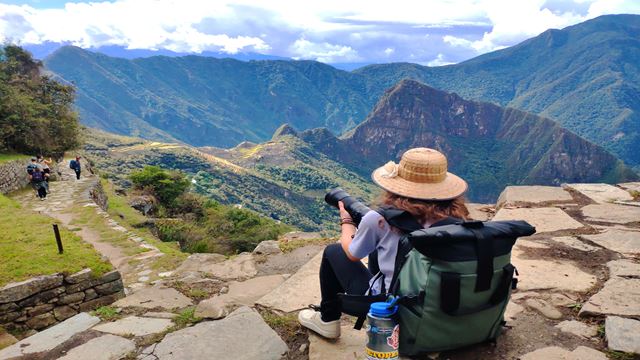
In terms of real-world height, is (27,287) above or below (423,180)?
below

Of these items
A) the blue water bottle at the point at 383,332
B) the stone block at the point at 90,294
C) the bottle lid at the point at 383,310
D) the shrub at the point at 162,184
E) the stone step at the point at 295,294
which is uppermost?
the bottle lid at the point at 383,310

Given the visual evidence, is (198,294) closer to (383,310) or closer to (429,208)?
(383,310)

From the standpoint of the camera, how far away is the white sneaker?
3.18 meters

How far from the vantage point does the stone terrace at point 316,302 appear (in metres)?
3.02

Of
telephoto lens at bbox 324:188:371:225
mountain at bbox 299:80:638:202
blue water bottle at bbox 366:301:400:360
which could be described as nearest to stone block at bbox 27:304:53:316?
telephoto lens at bbox 324:188:371:225

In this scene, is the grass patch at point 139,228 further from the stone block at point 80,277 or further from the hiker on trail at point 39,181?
the hiker on trail at point 39,181

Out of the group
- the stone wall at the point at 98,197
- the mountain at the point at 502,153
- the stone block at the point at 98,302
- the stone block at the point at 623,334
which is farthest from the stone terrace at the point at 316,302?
the mountain at the point at 502,153

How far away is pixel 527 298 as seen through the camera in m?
3.62

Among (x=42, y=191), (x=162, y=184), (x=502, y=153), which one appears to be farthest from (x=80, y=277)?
(x=502, y=153)

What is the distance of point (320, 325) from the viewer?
3223 millimetres

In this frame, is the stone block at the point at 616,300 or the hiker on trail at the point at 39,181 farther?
the hiker on trail at the point at 39,181

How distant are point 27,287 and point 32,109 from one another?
18671 millimetres

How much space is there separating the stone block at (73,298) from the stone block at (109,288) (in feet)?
0.54

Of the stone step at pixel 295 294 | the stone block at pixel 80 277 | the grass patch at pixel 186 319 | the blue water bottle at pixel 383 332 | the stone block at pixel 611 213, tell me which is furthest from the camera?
the stone block at pixel 611 213
